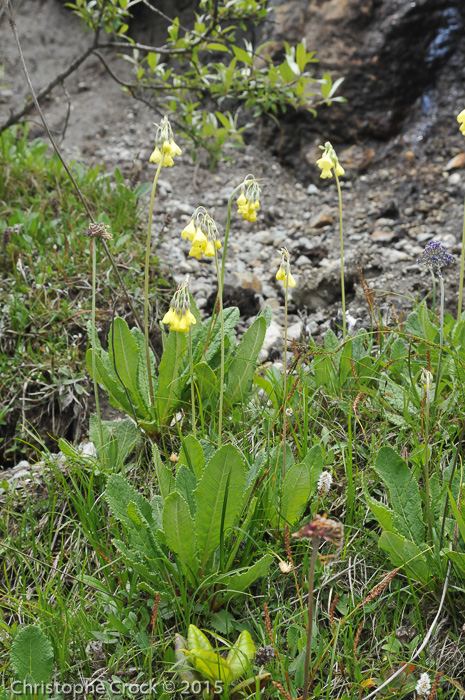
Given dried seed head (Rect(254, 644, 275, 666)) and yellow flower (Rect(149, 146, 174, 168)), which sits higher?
yellow flower (Rect(149, 146, 174, 168))

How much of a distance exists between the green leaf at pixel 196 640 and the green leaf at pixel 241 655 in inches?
2.6

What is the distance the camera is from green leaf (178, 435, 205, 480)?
1.88 m

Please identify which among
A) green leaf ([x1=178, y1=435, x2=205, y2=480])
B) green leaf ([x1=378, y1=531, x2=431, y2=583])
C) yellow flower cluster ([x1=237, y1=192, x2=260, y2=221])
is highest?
yellow flower cluster ([x1=237, y1=192, x2=260, y2=221])

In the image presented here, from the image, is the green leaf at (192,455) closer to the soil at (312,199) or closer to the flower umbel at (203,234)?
the flower umbel at (203,234)

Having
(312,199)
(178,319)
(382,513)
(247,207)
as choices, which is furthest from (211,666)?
(312,199)

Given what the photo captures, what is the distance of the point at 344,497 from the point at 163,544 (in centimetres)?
65

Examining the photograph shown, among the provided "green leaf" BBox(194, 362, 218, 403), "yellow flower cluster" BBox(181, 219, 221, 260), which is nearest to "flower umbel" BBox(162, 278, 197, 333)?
"yellow flower cluster" BBox(181, 219, 221, 260)

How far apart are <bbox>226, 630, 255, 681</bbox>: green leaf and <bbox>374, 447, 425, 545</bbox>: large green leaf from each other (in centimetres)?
57

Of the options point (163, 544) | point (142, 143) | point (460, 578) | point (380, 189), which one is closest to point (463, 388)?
point (460, 578)

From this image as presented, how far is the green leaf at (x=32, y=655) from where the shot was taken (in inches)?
65.1

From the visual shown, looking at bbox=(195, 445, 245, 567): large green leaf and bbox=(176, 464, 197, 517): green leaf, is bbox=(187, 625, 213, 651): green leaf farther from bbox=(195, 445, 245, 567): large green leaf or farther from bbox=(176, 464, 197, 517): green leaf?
bbox=(176, 464, 197, 517): green leaf

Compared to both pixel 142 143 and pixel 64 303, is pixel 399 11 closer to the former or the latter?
pixel 142 143

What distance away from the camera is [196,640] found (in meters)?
1.64

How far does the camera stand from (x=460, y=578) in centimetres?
177
